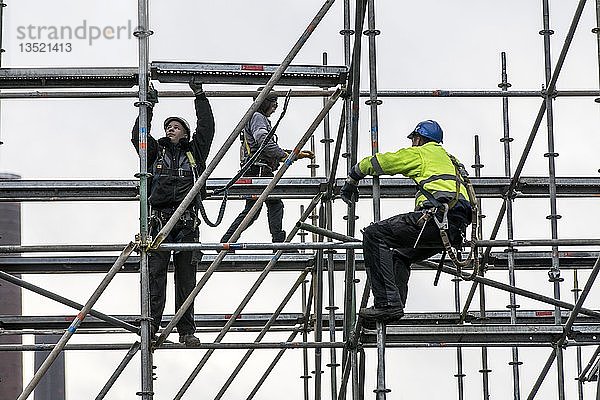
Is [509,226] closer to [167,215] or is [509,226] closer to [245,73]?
[245,73]

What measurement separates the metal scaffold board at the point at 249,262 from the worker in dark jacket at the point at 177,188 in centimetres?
262

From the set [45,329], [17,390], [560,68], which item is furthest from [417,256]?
[17,390]

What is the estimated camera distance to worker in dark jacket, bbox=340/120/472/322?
38.7 feet

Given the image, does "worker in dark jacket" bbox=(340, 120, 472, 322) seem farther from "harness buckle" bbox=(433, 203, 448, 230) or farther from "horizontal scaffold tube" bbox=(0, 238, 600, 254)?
"horizontal scaffold tube" bbox=(0, 238, 600, 254)

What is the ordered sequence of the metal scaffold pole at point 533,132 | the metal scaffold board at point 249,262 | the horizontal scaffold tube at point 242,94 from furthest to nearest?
the metal scaffold board at point 249,262 → the horizontal scaffold tube at point 242,94 → the metal scaffold pole at point 533,132

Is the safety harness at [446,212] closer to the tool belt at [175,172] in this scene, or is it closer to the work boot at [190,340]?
the tool belt at [175,172]

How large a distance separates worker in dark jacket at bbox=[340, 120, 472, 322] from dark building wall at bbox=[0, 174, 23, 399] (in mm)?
20847

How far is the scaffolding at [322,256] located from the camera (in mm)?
11945

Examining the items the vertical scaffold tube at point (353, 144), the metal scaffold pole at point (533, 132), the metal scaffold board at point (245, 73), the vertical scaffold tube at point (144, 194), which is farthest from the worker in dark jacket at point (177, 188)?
the metal scaffold pole at point (533, 132)

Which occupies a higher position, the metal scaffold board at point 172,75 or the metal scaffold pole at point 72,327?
the metal scaffold board at point 172,75

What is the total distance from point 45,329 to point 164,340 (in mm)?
3819

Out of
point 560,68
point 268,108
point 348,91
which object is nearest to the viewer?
point 348,91

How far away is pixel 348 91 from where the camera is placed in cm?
1280

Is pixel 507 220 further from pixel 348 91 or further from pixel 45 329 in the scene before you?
pixel 45 329
